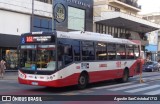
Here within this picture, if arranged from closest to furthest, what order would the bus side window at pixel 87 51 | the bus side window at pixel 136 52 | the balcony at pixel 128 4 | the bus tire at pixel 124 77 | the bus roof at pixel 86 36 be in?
the bus roof at pixel 86 36
the bus side window at pixel 87 51
the bus tire at pixel 124 77
the bus side window at pixel 136 52
the balcony at pixel 128 4

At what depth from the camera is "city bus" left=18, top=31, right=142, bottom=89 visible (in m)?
16.2

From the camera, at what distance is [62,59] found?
1644cm

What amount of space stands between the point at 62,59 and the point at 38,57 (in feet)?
3.84

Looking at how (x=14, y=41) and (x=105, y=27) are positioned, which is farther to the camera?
(x=105, y=27)

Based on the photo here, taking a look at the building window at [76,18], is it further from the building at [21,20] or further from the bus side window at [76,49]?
the bus side window at [76,49]

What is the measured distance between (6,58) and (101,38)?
52.5 feet

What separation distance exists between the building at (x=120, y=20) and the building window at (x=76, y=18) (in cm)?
386

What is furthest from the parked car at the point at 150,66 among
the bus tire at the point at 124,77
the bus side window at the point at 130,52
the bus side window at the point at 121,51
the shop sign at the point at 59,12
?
the bus side window at the point at 121,51

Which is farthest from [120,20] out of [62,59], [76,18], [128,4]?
[62,59]

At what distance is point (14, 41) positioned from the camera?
33.5 metres

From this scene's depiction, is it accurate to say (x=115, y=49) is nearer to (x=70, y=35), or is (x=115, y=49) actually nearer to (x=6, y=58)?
(x=70, y=35)

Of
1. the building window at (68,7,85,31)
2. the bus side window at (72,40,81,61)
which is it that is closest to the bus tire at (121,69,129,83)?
the bus side window at (72,40,81,61)

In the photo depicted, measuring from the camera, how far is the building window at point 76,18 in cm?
4138

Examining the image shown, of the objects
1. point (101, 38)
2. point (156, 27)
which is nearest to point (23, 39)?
point (101, 38)
